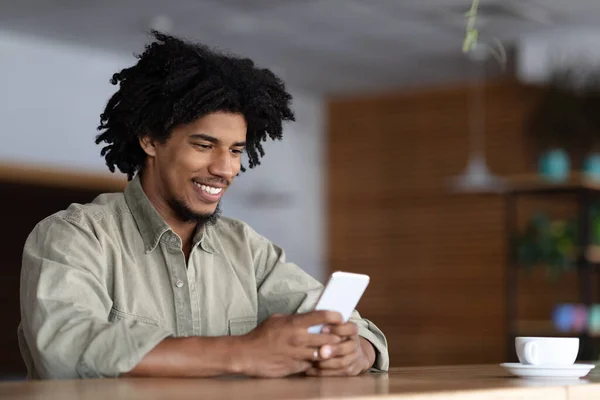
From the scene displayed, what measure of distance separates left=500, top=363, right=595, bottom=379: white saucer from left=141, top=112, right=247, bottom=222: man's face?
0.72 meters

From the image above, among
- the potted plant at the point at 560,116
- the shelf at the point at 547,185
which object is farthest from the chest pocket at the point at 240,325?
the potted plant at the point at 560,116

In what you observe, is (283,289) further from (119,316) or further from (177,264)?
(119,316)

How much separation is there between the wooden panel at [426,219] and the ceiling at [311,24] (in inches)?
29.7

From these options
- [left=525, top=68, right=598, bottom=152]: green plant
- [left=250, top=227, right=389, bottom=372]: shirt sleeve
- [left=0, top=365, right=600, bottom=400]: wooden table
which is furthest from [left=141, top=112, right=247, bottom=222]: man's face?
[left=525, top=68, right=598, bottom=152]: green plant

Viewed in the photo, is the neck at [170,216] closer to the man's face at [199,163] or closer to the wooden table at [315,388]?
the man's face at [199,163]

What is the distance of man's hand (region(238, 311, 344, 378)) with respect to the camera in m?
1.69

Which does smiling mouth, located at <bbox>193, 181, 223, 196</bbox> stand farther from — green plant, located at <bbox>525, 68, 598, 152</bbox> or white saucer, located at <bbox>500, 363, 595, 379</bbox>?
green plant, located at <bbox>525, 68, 598, 152</bbox>

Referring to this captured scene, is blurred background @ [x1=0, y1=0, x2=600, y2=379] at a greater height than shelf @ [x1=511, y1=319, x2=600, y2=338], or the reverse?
blurred background @ [x1=0, y1=0, x2=600, y2=379]

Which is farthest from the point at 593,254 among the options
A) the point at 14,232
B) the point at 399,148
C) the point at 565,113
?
the point at 14,232

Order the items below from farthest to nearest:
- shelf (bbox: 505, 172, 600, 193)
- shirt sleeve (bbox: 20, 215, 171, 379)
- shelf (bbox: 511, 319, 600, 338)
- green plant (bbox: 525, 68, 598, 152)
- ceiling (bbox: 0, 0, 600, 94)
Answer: green plant (bbox: 525, 68, 598, 152)
shelf (bbox: 511, 319, 600, 338)
shelf (bbox: 505, 172, 600, 193)
ceiling (bbox: 0, 0, 600, 94)
shirt sleeve (bbox: 20, 215, 171, 379)

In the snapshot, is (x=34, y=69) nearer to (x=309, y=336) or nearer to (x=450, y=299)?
(x=450, y=299)

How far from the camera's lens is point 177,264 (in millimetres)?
2111

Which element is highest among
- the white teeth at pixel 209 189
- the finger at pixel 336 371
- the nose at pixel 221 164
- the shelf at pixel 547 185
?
the shelf at pixel 547 185

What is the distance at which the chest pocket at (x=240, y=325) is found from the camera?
86.0 inches
